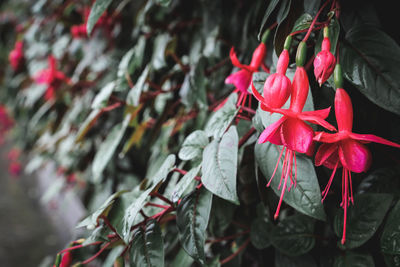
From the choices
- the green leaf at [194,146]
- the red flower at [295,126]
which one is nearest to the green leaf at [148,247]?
the green leaf at [194,146]

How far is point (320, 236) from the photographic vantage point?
56 cm

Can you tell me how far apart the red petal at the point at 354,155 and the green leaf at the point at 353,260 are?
210 millimetres

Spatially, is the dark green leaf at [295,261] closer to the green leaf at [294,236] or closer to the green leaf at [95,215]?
the green leaf at [294,236]

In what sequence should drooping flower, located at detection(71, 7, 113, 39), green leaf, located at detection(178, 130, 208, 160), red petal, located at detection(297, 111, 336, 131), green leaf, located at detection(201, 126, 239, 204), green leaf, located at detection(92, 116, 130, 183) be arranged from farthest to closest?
drooping flower, located at detection(71, 7, 113, 39) < green leaf, located at detection(92, 116, 130, 183) < green leaf, located at detection(178, 130, 208, 160) < green leaf, located at detection(201, 126, 239, 204) < red petal, located at detection(297, 111, 336, 131)

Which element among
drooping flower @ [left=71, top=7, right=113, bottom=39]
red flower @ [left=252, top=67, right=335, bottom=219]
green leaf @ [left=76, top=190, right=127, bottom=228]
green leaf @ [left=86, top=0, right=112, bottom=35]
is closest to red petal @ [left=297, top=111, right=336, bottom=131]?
red flower @ [left=252, top=67, right=335, bottom=219]

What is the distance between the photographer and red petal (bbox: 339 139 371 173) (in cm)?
34

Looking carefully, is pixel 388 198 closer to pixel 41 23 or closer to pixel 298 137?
pixel 298 137

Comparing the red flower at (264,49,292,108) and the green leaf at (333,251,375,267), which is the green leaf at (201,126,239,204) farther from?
the green leaf at (333,251,375,267)

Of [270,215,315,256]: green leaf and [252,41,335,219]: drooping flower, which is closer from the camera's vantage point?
[252,41,335,219]: drooping flower

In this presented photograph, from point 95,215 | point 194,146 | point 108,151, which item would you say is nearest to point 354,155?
point 194,146

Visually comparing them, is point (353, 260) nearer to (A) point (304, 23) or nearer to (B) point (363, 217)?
(B) point (363, 217)

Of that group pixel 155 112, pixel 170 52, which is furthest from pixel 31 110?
pixel 170 52

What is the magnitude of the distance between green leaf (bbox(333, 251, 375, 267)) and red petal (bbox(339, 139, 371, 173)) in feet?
0.69

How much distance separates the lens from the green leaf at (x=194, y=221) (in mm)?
455
